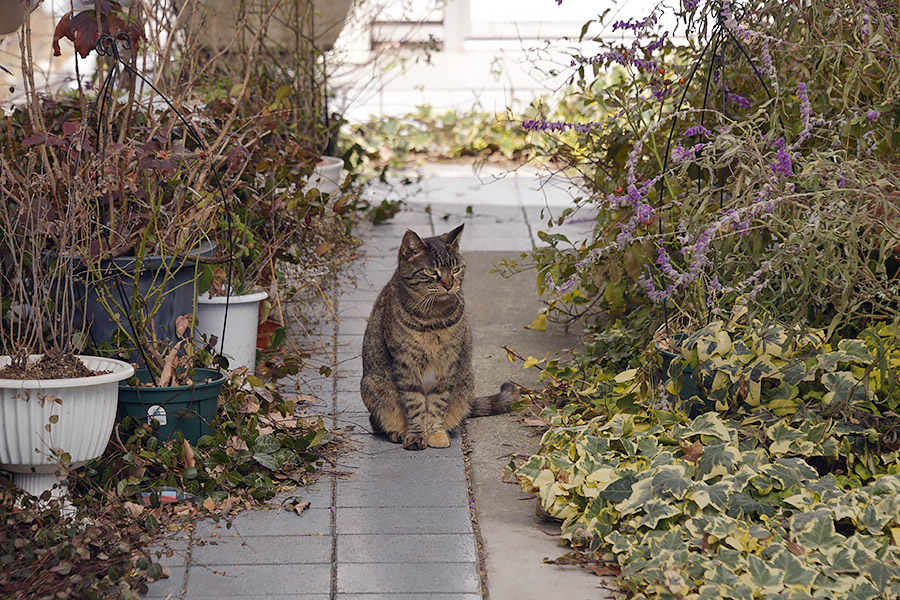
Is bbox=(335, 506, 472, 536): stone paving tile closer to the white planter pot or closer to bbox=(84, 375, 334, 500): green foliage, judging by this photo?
bbox=(84, 375, 334, 500): green foliage

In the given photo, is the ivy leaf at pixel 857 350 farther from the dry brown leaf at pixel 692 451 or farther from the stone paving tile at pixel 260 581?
the stone paving tile at pixel 260 581

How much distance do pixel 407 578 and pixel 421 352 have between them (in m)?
1.15

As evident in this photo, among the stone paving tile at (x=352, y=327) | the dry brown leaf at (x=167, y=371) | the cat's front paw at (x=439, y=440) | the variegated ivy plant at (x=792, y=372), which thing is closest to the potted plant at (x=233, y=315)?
the dry brown leaf at (x=167, y=371)

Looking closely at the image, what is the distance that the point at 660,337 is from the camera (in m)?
3.75

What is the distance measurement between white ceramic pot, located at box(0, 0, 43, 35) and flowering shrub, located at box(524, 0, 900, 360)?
6.61ft

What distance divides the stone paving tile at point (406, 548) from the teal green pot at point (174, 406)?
2.26ft

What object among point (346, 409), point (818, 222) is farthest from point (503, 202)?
point (818, 222)

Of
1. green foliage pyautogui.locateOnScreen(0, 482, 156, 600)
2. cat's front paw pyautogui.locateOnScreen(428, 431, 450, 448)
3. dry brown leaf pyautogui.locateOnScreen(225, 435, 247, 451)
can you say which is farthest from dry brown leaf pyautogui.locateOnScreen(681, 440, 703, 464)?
green foliage pyautogui.locateOnScreen(0, 482, 156, 600)

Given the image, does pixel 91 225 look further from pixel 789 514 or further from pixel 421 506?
pixel 789 514

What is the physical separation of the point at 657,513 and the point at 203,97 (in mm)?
3761

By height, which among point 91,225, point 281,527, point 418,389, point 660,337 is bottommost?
point 281,527

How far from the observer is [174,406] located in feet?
11.4

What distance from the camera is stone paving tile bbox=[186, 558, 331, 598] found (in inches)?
112

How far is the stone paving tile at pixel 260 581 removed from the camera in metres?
2.85
